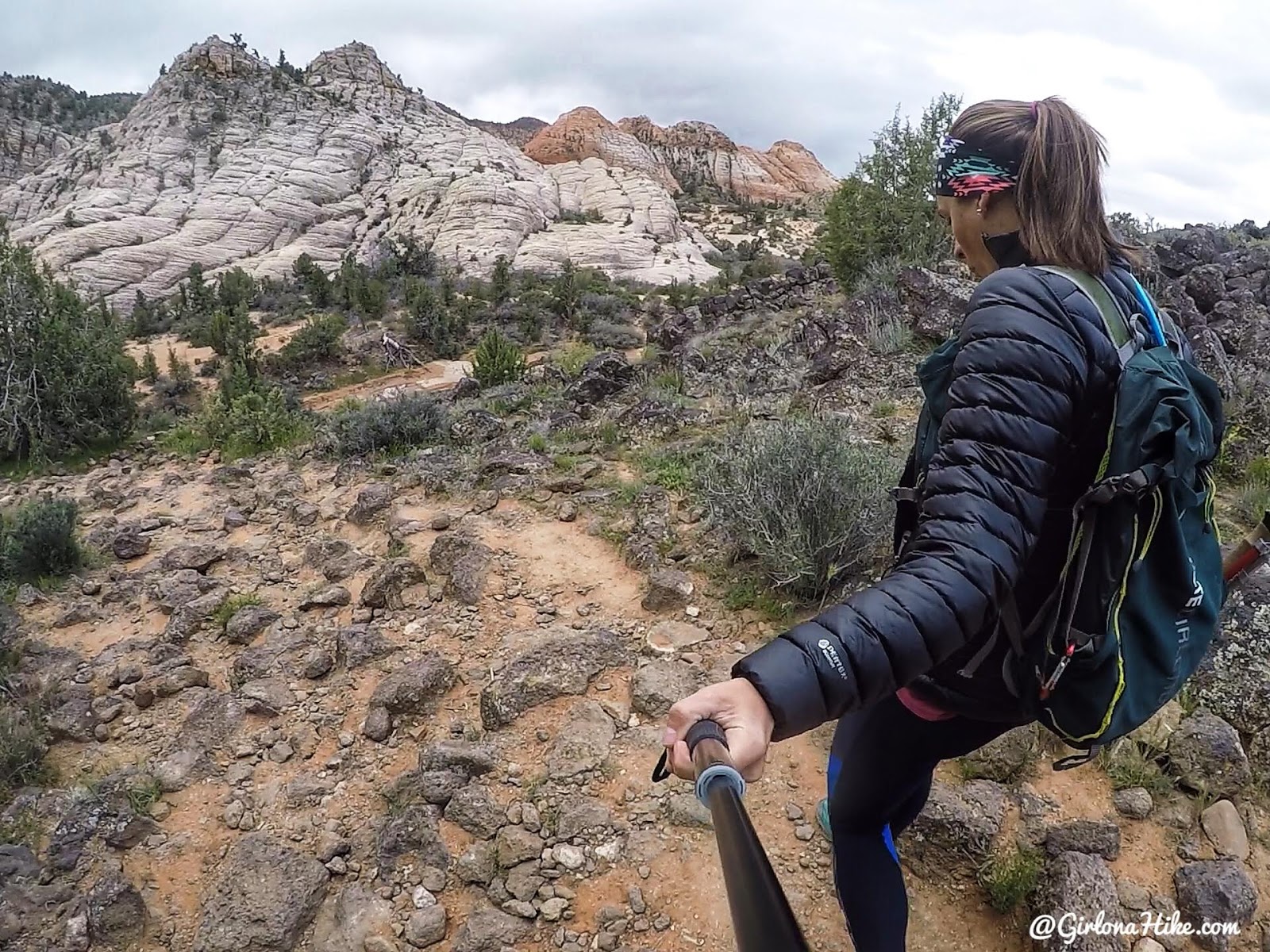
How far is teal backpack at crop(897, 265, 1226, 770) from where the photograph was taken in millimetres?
940

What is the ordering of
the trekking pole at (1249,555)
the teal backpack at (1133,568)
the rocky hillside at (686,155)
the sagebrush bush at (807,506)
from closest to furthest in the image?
the teal backpack at (1133,568) < the trekking pole at (1249,555) < the sagebrush bush at (807,506) < the rocky hillside at (686,155)

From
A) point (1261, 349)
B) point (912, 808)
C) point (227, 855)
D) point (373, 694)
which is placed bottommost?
point (227, 855)

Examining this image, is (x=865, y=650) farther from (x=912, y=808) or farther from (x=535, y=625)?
(x=535, y=625)

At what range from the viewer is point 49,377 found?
7.83 m

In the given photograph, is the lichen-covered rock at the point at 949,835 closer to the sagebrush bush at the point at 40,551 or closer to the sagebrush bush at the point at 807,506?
the sagebrush bush at the point at 807,506

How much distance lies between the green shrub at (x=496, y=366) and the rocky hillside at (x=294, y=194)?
14.8 metres

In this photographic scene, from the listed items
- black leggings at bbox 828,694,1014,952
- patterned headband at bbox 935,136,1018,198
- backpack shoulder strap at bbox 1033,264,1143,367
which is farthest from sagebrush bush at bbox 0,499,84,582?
backpack shoulder strap at bbox 1033,264,1143,367

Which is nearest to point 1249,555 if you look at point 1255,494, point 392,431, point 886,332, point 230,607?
point 1255,494

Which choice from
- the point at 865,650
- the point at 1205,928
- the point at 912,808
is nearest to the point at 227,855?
the point at 912,808

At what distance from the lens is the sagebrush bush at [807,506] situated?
3.12 metres

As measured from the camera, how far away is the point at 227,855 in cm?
235

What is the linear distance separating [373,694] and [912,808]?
2.13 m

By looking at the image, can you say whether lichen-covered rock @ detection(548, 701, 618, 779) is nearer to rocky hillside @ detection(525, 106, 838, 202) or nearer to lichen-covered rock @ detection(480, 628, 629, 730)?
lichen-covered rock @ detection(480, 628, 629, 730)

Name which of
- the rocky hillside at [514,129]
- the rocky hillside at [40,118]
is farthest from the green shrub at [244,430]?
the rocky hillside at [514,129]
